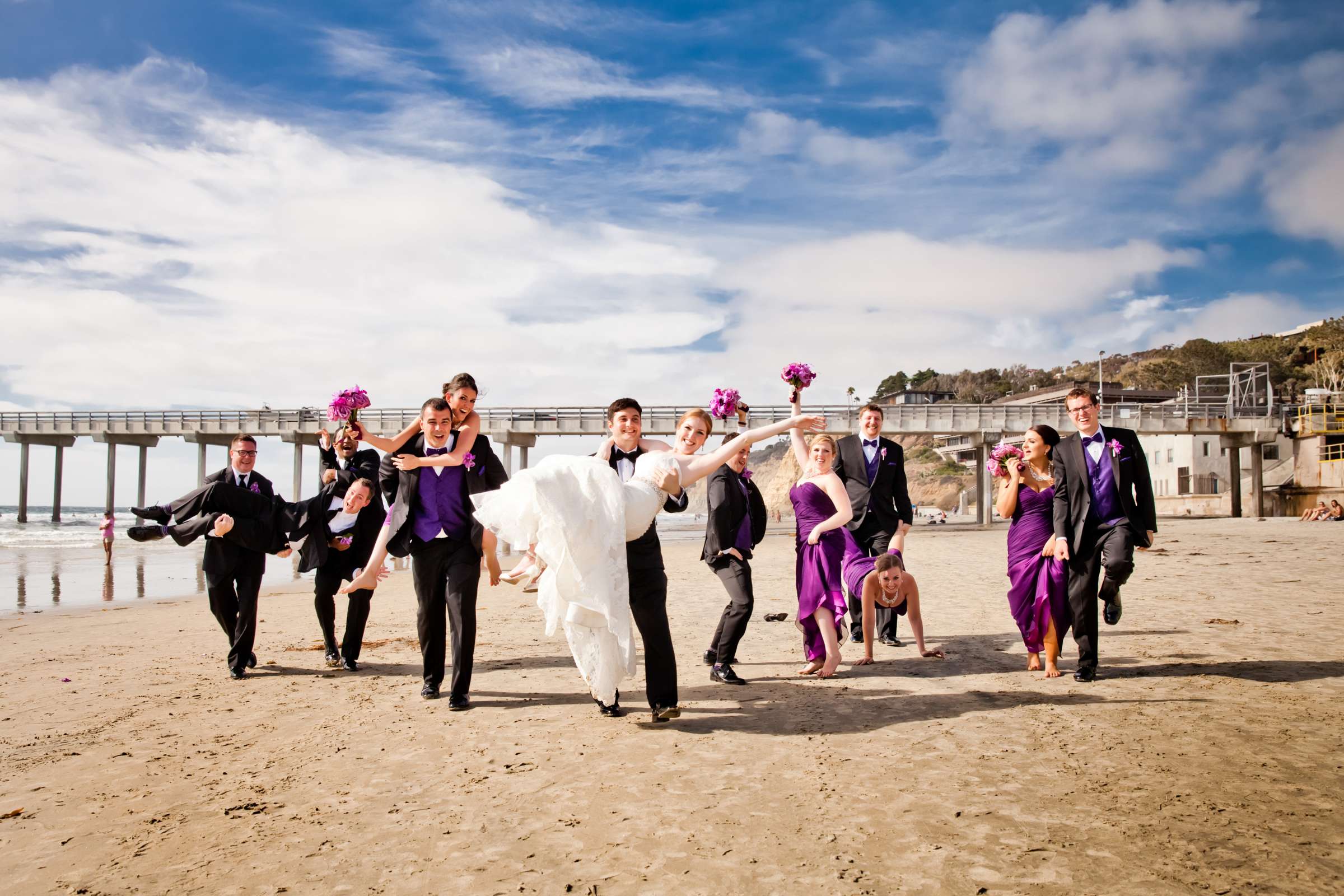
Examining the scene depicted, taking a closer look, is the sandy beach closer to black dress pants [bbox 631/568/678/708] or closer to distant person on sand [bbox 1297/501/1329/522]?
black dress pants [bbox 631/568/678/708]

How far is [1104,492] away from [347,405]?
592 cm

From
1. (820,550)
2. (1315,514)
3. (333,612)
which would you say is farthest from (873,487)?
(1315,514)

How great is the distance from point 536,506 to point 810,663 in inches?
120

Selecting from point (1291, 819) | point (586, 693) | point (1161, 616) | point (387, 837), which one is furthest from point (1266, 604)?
point (387, 837)

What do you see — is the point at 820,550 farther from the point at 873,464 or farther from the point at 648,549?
the point at 648,549

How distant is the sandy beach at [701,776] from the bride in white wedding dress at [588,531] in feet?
1.84

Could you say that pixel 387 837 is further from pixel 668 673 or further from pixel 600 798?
pixel 668 673

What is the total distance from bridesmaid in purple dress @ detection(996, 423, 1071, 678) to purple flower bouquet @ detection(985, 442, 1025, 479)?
3 centimetres

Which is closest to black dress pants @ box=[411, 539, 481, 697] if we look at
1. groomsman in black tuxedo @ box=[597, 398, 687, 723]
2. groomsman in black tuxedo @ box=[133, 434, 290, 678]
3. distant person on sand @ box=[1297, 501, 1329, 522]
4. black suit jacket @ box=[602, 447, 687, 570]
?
groomsman in black tuxedo @ box=[597, 398, 687, 723]

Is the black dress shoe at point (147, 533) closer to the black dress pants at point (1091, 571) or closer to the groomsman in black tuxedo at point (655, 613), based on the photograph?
the groomsman in black tuxedo at point (655, 613)

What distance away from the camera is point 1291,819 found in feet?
11.3

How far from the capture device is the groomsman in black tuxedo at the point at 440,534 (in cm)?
600

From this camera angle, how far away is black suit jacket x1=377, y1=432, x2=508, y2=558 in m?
6.10

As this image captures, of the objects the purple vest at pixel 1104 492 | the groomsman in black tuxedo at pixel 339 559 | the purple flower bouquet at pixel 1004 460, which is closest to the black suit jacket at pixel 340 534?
the groomsman in black tuxedo at pixel 339 559
